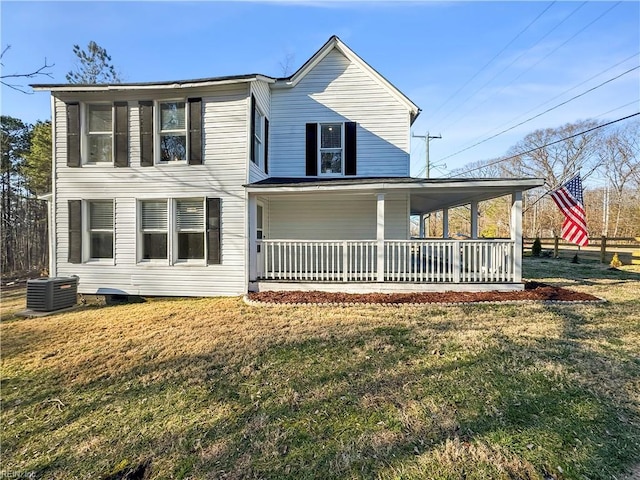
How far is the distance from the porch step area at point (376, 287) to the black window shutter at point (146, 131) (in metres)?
4.33

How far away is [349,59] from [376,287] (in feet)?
23.5

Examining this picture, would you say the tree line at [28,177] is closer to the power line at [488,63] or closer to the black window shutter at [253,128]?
the black window shutter at [253,128]

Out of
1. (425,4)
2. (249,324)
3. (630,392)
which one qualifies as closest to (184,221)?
(249,324)

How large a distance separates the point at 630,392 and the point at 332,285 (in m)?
5.37

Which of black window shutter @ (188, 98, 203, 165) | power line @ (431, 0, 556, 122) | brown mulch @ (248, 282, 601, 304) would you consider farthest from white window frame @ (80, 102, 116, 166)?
power line @ (431, 0, 556, 122)

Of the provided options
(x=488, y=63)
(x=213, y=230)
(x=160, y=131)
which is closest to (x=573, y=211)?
(x=213, y=230)

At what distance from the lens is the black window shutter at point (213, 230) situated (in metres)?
7.88

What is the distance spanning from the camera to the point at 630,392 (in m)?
3.18

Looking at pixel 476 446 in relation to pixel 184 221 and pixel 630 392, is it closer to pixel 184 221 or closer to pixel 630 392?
pixel 630 392

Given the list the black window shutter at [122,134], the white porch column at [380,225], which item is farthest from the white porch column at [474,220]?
the black window shutter at [122,134]

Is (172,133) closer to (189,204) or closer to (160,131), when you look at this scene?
(160,131)

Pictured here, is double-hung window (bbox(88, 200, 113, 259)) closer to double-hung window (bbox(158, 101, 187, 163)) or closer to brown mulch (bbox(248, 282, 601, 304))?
double-hung window (bbox(158, 101, 187, 163))

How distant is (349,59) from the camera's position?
9.71 metres

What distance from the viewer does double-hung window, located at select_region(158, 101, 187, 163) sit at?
8.21 metres
